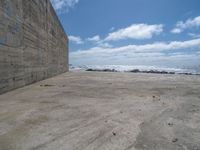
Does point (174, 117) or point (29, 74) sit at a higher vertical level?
point (29, 74)

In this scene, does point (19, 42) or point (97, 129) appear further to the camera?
point (19, 42)

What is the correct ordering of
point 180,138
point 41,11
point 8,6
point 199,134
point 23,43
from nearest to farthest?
1. point 180,138
2. point 199,134
3. point 8,6
4. point 23,43
5. point 41,11

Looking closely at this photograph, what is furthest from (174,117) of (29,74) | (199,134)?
(29,74)

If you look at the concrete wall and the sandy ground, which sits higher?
the concrete wall

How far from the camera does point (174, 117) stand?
2.87 metres

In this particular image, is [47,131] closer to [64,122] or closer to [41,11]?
[64,122]

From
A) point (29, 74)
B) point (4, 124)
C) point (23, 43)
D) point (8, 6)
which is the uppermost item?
point (8, 6)

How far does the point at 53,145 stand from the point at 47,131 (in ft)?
1.36

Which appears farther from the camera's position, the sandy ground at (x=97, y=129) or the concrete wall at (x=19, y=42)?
the concrete wall at (x=19, y=42)

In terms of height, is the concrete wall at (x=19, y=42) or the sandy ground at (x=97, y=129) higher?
the concrete wall at (x=19, y=42)

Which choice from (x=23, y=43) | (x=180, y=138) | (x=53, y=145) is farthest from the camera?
(x=23, y=43)

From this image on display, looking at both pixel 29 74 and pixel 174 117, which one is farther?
pixel 29 74

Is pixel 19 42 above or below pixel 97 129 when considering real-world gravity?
above

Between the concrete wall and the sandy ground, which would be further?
the concrete wall
